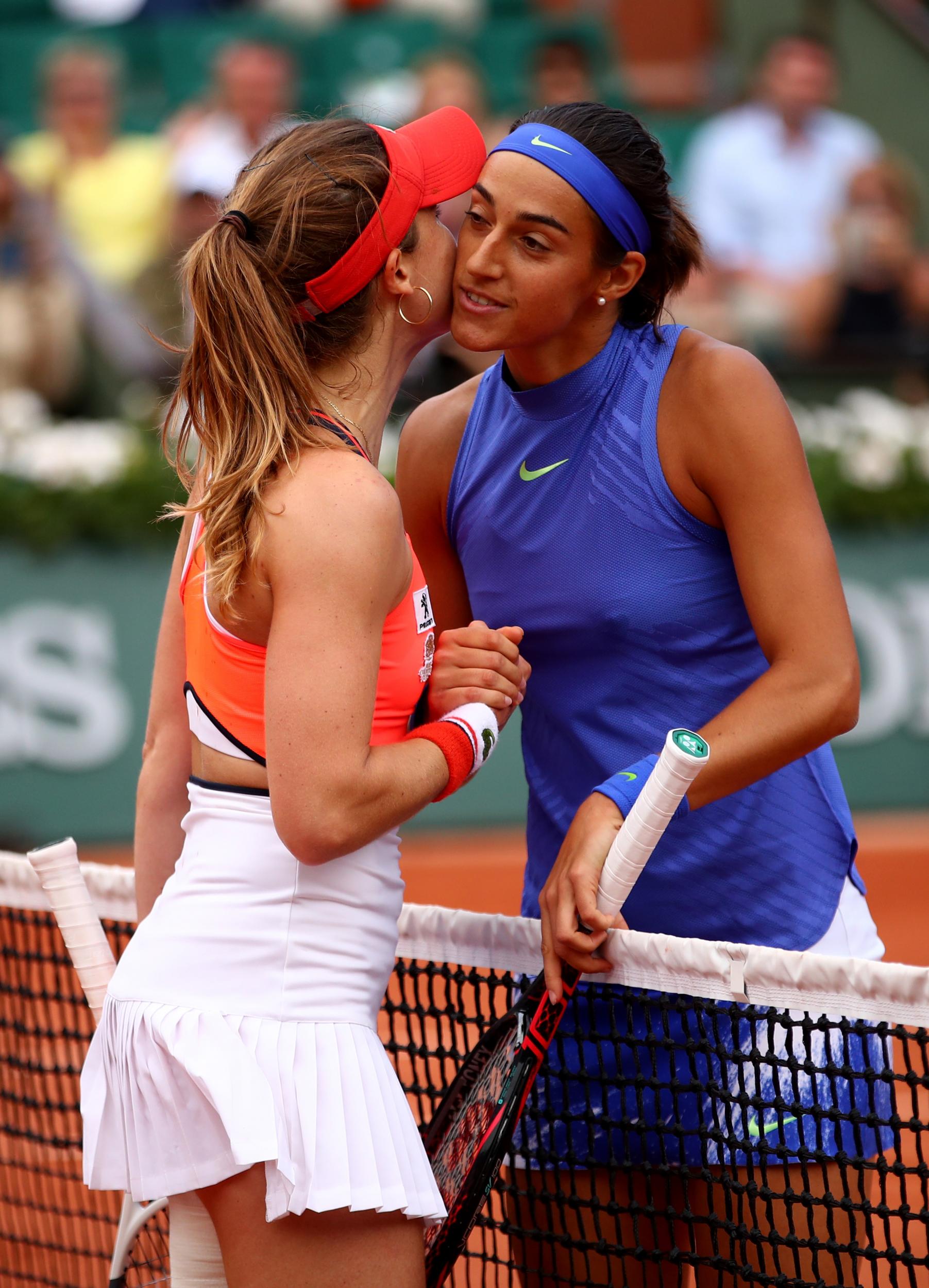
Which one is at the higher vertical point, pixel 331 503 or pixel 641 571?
pixel 641 571

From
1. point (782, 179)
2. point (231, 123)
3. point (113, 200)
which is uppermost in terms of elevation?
point (231, 123)

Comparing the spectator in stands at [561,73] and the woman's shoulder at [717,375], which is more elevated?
the spectator in stands at [561,73]

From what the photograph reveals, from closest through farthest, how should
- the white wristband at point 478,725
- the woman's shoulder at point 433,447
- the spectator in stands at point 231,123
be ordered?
the white wristband at point 478,725 < the woman's shoulder at point 433,447 < the spectator in stands at point 231,123

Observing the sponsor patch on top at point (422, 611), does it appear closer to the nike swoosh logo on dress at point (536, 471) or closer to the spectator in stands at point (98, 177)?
the nike swoosh logo on dress at point (536, 471)

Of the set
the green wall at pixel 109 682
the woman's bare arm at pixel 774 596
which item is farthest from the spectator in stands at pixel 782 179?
the woman's bare arm at pixel 774 596

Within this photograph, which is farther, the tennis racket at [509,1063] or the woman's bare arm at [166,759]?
the woman's bare arm at [166,759]

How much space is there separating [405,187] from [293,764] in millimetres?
846

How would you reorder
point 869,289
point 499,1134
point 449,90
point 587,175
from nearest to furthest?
point 499,1134
point 587,175
point 869,289
point 449,90

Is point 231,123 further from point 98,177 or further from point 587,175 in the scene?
point 587,175

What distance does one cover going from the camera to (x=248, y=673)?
2.02 metres

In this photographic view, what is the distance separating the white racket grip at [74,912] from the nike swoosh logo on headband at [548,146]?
4.17ft

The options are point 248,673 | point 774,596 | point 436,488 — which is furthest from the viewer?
point 436,488

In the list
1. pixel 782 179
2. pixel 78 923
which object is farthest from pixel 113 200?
pixel 78 923

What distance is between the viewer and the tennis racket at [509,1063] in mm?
2016
